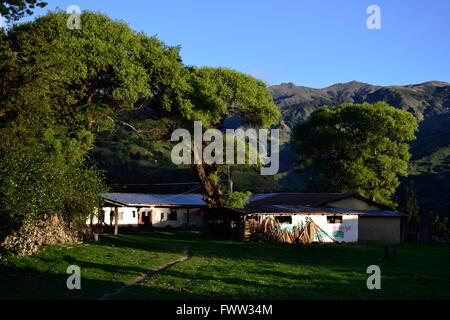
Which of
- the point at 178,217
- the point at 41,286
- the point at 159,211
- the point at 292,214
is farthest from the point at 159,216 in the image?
the point at 41,286

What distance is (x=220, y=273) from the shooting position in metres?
25.6

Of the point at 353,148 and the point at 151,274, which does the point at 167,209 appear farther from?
the point at 151,274

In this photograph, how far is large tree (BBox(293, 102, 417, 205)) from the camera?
6731 centimetres

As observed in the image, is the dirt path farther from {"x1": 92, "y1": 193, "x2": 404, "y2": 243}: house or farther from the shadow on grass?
{"x1": 92, "y1": 193, "x2": 404, "y2": 243}: house

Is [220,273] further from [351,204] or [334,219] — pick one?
[351,204]

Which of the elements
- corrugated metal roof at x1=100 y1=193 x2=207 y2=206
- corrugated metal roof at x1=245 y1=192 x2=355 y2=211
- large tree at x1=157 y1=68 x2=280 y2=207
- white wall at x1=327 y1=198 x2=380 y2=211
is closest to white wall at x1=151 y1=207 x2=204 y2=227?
corrugated metal roof at x1=100 y1=193 x2=207 y2=206

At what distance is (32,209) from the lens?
81.2 feet

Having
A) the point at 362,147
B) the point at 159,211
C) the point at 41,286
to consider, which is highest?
the point at 362,147

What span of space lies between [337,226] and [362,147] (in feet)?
72.8

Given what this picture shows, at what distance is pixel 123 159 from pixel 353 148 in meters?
67.4

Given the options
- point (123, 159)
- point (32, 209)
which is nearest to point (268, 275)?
point (32, 209)

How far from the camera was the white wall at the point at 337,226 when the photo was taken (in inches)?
1912

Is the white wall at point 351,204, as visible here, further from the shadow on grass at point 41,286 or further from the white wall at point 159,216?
the shadow on grass at point 41,286

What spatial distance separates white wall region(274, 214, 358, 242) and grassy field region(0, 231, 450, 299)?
832cm
